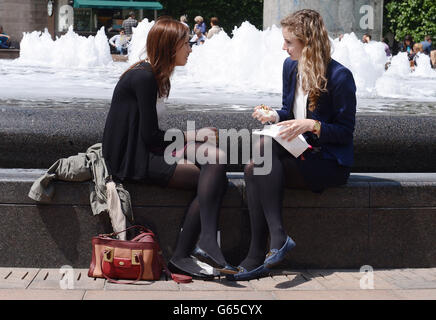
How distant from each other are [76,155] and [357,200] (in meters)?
1.60

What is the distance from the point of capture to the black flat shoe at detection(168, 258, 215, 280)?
15.1 feet

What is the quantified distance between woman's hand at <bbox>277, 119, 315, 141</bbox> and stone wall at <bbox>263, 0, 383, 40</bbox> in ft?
24.5

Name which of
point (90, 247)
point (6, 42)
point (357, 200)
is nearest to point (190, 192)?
point (90, 247)

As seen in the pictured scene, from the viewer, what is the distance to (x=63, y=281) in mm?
4527

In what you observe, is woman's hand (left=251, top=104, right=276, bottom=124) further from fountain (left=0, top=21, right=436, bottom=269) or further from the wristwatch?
fountain (left=0, top=21, right=436, bottom=269)

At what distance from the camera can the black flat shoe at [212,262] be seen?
4496mm

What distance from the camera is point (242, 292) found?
439cm

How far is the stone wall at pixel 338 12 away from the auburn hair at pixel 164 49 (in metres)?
7.30

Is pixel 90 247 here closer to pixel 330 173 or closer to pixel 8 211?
pixel 8 211

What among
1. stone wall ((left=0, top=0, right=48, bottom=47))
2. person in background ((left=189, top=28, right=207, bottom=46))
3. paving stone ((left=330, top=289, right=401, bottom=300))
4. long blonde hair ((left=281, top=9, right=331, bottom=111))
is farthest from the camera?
stone wall ((left=0, top=0, right=48, bottom=47))

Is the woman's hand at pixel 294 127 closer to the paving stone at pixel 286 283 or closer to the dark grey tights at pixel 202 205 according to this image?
the dark grey tights at pixel 202 205

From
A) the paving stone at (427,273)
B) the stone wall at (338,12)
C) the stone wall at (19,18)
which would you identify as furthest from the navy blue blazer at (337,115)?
the stone wall at (19,18)

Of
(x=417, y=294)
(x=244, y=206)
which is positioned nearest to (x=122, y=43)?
(x=244, y=206)

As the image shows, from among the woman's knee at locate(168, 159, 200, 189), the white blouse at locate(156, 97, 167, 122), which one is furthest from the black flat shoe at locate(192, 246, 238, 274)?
the white blouse at locate(156, 97, 167, 122)
